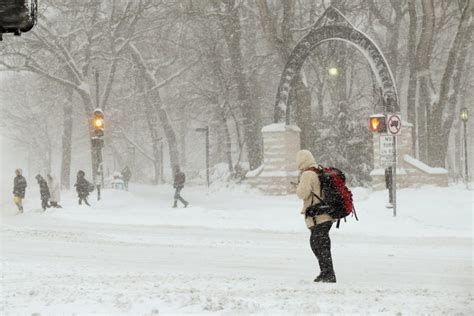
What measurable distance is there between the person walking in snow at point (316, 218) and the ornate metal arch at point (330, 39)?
577 inches

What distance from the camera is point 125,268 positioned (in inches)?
416

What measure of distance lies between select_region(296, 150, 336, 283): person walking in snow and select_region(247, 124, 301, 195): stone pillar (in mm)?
18960

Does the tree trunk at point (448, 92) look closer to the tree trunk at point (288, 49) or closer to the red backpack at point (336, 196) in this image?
the tree trunk at point (288, 49)

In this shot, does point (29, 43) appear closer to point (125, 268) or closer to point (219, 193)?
point (219, 193)

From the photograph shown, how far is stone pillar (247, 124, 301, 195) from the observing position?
2775 centimetres

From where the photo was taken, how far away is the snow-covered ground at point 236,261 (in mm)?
7168

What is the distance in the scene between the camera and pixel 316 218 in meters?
8.56

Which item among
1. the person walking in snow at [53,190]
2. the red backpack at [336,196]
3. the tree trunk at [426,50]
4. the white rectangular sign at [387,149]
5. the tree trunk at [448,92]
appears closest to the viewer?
the red backpack at [336,196]

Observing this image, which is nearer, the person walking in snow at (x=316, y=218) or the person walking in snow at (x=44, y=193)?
the person walking in snow at (x=316, y=218)

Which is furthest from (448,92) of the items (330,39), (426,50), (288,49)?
(288,49)

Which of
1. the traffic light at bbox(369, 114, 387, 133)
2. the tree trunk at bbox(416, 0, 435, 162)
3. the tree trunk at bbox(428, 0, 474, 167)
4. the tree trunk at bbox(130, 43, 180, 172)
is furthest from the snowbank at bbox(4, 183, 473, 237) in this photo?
the tree trunk at bbox(130, 43, 180, 172)

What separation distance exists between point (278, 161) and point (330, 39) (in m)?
5.22

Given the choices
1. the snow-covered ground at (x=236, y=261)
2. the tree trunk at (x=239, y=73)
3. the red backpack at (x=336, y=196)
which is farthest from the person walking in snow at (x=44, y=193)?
the red backpack at (x=336, y=196)

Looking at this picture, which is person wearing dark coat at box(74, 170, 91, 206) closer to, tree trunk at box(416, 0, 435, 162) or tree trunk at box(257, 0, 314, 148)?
tree trunk at box(257, 0, 314, 148)
